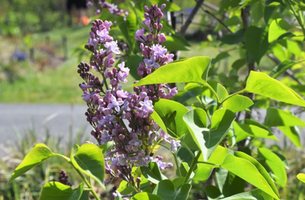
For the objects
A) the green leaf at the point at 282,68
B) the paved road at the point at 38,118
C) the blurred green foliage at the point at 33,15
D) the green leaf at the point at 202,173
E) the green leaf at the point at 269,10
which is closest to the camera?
the green leaf at the point at 202,173

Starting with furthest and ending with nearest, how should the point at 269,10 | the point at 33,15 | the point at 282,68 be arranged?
the point at 33,15
the point at 269,10
the point at 282,68

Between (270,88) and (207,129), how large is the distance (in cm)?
14

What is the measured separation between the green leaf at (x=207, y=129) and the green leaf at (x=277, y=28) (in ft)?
1.97

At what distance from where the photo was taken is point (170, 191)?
2.39ft

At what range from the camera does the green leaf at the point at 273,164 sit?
43.5 inches

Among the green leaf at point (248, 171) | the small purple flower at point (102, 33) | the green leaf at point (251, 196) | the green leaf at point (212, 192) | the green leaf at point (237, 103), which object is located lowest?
the green leaf at point (212, 192)

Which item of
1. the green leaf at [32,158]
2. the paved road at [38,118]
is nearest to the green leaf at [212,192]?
the green leaf at [32,158]

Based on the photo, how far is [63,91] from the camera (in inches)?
325

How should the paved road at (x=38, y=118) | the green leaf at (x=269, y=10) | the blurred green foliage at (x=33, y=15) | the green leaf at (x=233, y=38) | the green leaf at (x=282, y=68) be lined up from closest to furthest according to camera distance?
the green leaf at (x=282, y=68), the green leaf at (x=269, y=10), the green leaf at (x=233, y=38), the paved road at (x=38, y=118), the blurred green foliage at (x=33, y=15)

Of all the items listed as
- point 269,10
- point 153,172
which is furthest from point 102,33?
point 269,10

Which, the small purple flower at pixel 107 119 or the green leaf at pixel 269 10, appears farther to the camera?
the green leaf at pixel 269 10

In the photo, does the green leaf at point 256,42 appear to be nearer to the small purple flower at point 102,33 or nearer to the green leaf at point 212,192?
the green leaf at point 212,192

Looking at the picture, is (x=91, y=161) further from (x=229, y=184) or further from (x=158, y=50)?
(x=229, y=184)

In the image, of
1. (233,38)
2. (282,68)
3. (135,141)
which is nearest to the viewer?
(135,141)
